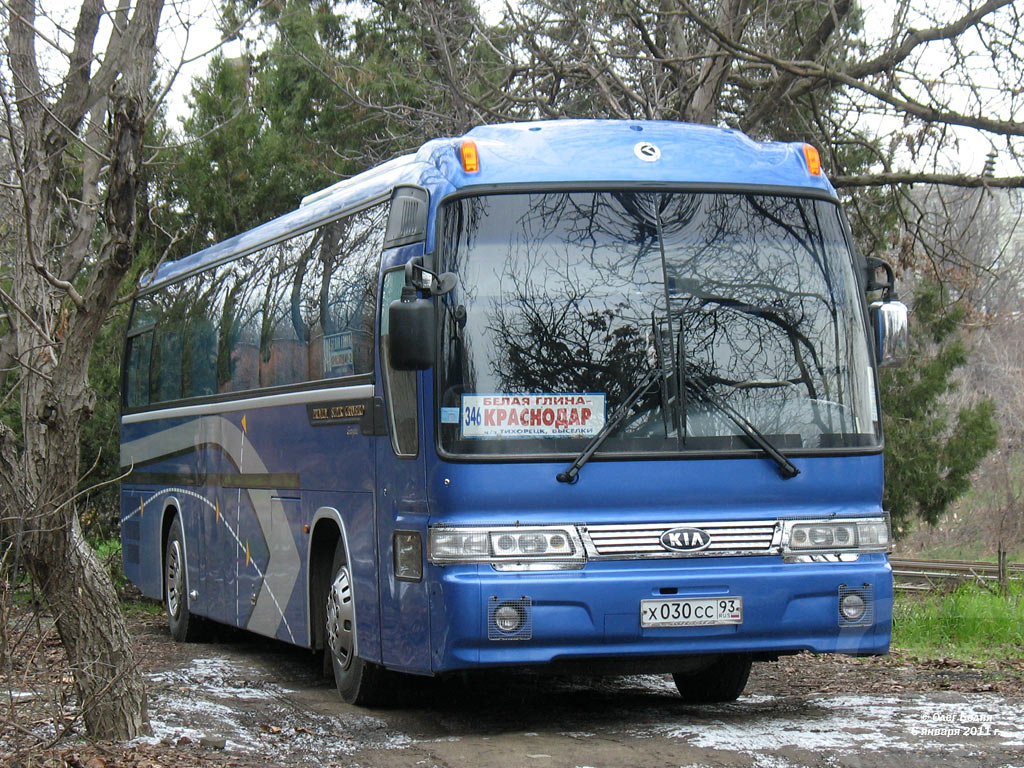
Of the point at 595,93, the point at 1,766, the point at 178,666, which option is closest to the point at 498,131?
the point at 1,766

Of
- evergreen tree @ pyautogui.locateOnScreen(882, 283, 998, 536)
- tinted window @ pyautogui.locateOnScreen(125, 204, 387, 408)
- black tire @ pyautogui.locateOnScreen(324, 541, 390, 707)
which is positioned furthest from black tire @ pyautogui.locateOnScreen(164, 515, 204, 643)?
evergreen tree @ pyautogui.locateOnScreen(882, 283, 998, 536)

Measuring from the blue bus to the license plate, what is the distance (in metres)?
0.01

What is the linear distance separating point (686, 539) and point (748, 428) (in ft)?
2.18

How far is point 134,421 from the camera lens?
1530 centimetres

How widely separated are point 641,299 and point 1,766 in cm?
382

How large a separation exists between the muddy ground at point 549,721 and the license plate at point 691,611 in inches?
22.1

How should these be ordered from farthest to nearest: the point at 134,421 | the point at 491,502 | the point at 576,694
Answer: the point at 134,421 → the point at 576,694 → the point at 491,502

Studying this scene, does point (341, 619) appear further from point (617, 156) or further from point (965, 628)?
point (965, 628)

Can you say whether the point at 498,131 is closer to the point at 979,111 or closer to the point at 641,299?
the point at 641,299

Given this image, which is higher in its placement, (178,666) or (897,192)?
(897,192)

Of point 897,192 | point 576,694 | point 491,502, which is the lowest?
point 576,694

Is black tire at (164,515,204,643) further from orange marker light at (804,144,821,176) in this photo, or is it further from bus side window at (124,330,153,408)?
orange marker light at (804,144,821,176)

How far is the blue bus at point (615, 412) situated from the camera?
7660mm

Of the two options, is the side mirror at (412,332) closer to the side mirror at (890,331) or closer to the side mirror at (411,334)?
the side mirror at (411,334)
